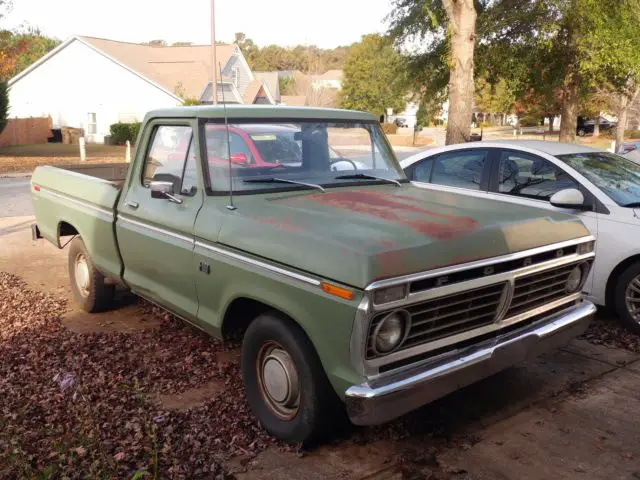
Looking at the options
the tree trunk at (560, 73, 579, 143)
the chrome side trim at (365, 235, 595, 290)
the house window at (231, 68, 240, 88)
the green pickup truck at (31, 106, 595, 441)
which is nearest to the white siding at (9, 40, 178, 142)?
the house window at (231, 68, 240, 88)

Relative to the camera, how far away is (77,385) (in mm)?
4414

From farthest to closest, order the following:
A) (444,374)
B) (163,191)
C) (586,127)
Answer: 1. (586,127)
2. (163,191)
3. (444,374)

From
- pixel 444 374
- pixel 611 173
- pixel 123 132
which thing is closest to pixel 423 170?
pixel 611 173

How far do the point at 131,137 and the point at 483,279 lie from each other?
32.8 metres

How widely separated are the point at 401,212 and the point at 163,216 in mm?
1762

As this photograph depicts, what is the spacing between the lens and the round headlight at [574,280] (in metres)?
4.16

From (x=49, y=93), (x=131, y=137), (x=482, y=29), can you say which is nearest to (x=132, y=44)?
(x=49, y=93)

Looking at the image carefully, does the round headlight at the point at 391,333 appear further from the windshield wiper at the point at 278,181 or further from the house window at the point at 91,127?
the house window at the point at 91,127

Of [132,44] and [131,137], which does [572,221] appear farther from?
[132,44]

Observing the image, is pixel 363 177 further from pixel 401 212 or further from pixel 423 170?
pixel 423 170

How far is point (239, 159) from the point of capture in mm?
4395

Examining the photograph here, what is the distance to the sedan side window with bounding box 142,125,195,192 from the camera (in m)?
4.55

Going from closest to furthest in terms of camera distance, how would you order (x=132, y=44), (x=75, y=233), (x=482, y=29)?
(x=75, y=233) → (x=482, y=29) → (x=132, y=44)

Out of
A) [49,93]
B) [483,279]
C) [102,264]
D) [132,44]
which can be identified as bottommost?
[102,264]
